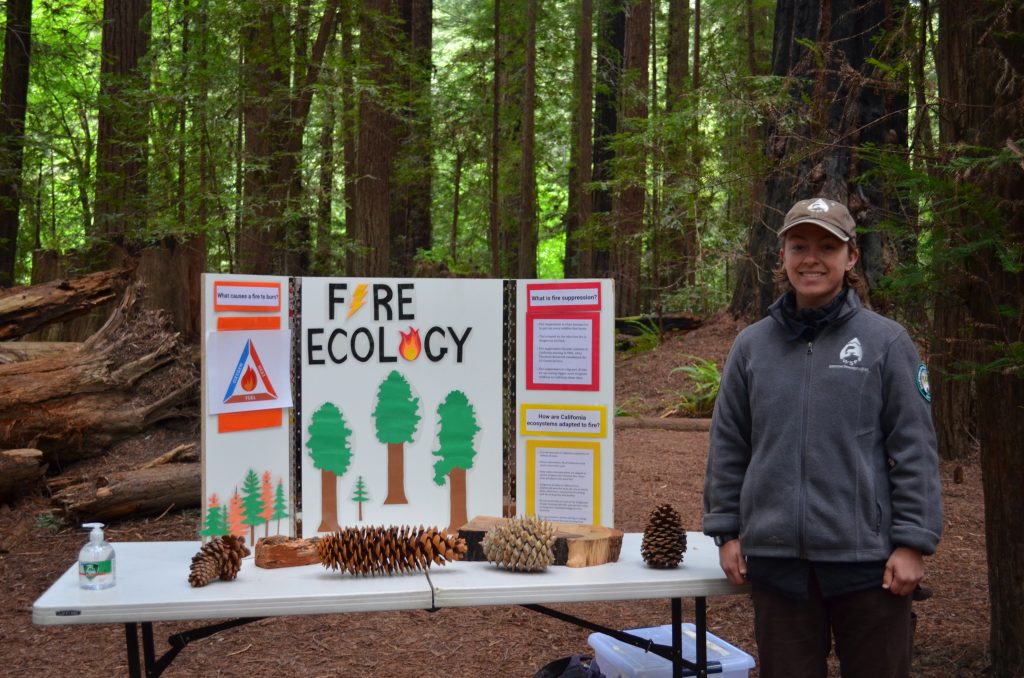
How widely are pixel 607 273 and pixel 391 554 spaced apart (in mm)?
14331

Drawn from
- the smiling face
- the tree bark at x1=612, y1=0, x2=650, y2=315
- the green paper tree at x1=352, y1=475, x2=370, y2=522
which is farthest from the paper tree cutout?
the tree bark at x1=612, y1=0, x2=650, y2=315

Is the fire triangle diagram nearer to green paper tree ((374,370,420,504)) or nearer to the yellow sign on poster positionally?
green paper tree ((374,370,420,504))

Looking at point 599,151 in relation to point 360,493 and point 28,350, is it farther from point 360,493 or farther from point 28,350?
point 360,493

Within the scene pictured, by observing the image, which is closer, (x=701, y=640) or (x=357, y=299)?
(x=701, y=640)

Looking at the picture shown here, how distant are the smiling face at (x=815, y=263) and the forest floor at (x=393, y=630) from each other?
250cm

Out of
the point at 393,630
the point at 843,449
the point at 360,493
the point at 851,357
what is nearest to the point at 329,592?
the point at 360,493

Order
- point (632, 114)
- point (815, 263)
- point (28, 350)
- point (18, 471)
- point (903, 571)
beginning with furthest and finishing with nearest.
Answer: point (632, 114)
point (28, 350)
point (18, 471)
point (815, 263)
point (903, 571)

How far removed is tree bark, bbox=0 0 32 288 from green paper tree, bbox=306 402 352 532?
10.4m

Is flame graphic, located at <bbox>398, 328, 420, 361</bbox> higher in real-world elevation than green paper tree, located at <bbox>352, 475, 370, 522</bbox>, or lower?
higher

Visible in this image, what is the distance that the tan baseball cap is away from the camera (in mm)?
2977

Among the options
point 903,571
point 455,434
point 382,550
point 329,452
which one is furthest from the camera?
point 455,434

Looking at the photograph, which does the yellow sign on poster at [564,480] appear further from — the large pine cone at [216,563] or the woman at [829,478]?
the large pine cone at [216,563]

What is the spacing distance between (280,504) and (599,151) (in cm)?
1658

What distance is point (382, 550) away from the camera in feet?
11.1
